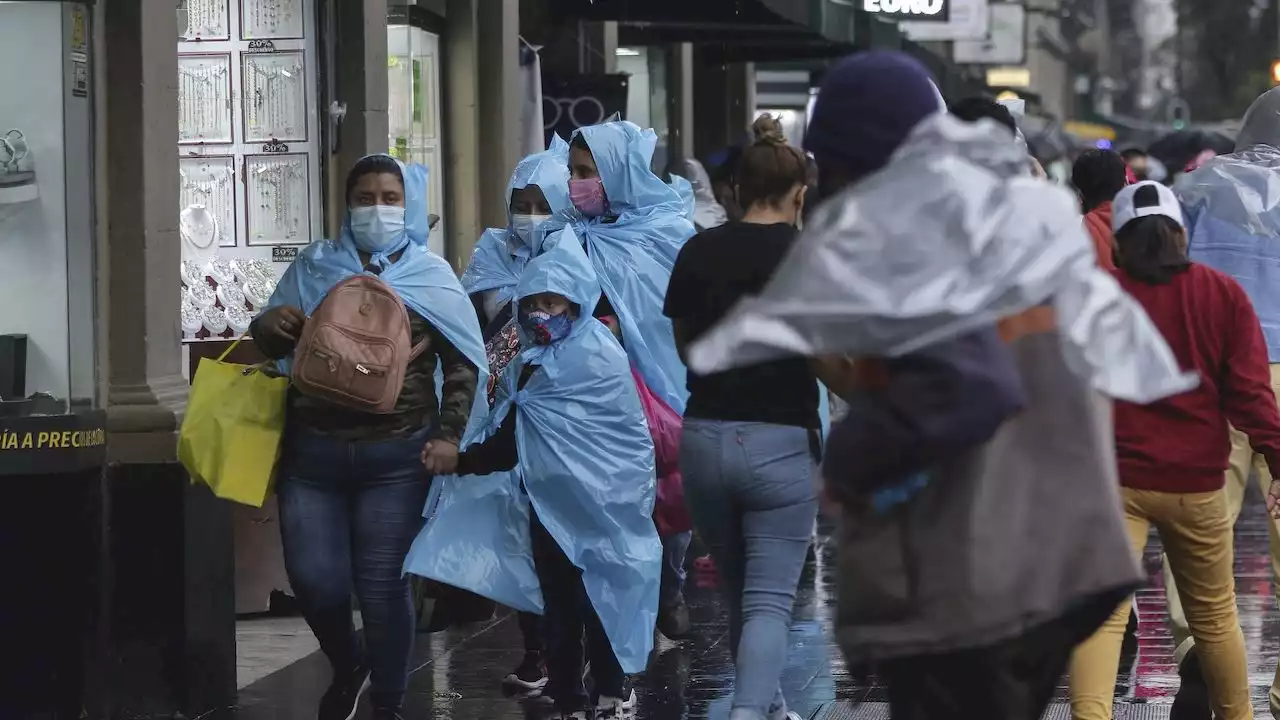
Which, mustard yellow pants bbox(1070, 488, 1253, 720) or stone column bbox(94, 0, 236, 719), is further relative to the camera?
stone column bbox(94, 0, 236, 719)

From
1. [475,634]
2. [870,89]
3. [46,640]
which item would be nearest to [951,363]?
[870,89]

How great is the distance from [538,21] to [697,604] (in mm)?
6470

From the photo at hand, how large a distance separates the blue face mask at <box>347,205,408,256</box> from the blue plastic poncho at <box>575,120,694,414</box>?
130 cm

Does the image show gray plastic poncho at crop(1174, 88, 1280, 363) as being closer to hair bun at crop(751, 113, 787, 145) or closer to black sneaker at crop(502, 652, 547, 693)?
hair bun at crop(751, 113, 787, 145)

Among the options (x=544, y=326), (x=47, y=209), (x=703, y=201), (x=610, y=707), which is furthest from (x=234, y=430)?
(x=703, y=201)

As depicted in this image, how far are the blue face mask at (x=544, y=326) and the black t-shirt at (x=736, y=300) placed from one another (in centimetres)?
121

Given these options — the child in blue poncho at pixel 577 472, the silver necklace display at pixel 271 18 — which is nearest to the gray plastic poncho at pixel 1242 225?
the child in blue poncho at pixel 577 472

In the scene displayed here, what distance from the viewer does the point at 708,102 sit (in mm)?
24562

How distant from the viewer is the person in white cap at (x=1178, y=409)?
6.13m

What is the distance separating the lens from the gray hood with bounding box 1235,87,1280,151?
8.52 m

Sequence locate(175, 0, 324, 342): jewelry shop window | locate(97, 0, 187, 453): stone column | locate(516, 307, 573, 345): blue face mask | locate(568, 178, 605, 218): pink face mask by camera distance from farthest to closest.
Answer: locate(175, 0, 324, 342): jewelry shop window < locate(568, 178, 605, 218): pink face mask < locate(97, 0, 187, 453): stone column < locate(516, 307, 573, 345): blue face mask

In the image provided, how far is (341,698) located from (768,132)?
2249mm

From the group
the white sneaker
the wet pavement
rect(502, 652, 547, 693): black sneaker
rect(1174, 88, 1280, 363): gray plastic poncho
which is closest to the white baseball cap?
the wet pavement

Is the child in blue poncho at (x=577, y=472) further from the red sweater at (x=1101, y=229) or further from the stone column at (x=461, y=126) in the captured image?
the stone column at (x=461, y=126)
